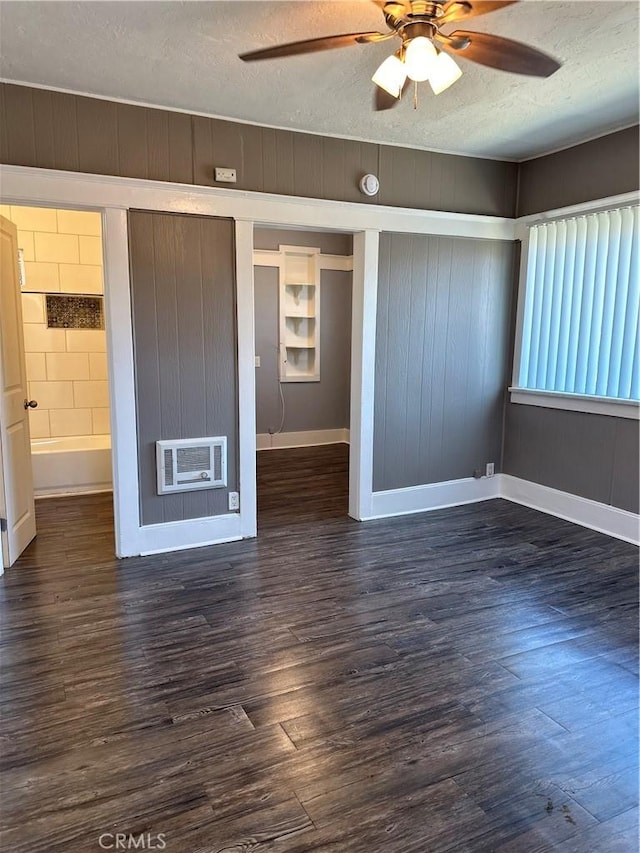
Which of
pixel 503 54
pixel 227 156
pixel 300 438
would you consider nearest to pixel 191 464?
pixel 227 156

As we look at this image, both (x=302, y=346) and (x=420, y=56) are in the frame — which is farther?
(x=302, y=346)

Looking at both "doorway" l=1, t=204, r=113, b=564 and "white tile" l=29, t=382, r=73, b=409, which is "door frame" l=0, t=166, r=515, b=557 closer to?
"doorway" l=1, t=204, r=113, b=564

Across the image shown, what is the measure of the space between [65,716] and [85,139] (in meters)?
3.00

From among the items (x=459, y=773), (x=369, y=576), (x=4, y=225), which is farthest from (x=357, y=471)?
(x=4, y=225)

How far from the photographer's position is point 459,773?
1854mm

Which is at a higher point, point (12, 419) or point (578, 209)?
point (578, 209)

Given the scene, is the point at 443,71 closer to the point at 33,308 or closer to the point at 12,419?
the point at 12,419

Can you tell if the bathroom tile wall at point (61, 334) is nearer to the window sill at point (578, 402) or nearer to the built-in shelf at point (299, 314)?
the built-in shelf at point (299, 314)

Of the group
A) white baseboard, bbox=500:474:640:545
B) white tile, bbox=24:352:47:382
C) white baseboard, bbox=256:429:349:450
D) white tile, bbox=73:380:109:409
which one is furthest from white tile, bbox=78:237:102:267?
white baseboard, bbox=500:474:640:545

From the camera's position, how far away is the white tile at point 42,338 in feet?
17.4

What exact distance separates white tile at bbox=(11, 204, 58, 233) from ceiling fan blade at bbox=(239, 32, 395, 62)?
3.96m

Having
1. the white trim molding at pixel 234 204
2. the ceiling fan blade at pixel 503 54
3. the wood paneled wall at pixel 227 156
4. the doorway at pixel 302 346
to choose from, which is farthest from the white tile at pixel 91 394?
the ceiling fan blade at pixel 503 54

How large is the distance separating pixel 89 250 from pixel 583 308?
4.50m

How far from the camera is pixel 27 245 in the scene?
5.23m
